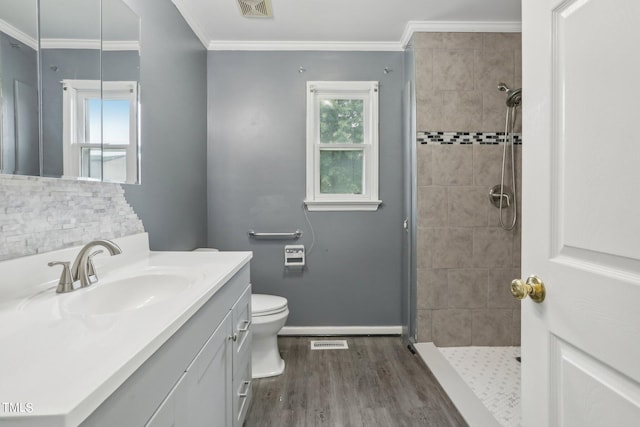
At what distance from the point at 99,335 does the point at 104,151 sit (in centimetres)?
93

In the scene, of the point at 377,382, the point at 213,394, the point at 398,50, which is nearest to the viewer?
the point at 213,394

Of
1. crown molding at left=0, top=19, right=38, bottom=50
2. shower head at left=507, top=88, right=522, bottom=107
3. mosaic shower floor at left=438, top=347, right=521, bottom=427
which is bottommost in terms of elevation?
mosaic shower floor at left=438, top=347, right=521, bottom=427

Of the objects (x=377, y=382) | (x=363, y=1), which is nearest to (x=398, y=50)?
(x=363, y=1)

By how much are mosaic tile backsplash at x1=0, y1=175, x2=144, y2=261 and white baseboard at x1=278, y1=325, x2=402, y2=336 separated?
1.66m

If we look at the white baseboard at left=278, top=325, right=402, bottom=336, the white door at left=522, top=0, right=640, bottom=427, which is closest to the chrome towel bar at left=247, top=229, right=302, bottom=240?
the white baseboard at left=278, top=325, right=402, bottom=336

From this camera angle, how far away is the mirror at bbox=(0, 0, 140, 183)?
0.95 m

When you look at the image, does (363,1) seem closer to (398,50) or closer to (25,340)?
(398,50)

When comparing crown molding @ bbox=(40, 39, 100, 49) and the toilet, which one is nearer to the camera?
crown molding @ bbox=(40, 39, 100, 49)

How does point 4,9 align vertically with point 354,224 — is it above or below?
above

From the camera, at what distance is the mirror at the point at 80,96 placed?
0.95 metres

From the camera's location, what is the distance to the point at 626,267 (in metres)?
0.58

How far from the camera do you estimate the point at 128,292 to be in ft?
3.91

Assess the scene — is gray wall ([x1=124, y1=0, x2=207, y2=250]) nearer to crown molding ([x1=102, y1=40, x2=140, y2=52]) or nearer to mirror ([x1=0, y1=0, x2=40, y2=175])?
crown molding ([x1=102, y1=40, x2=140, y2=52])

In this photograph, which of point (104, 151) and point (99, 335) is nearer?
point (99, 335)
